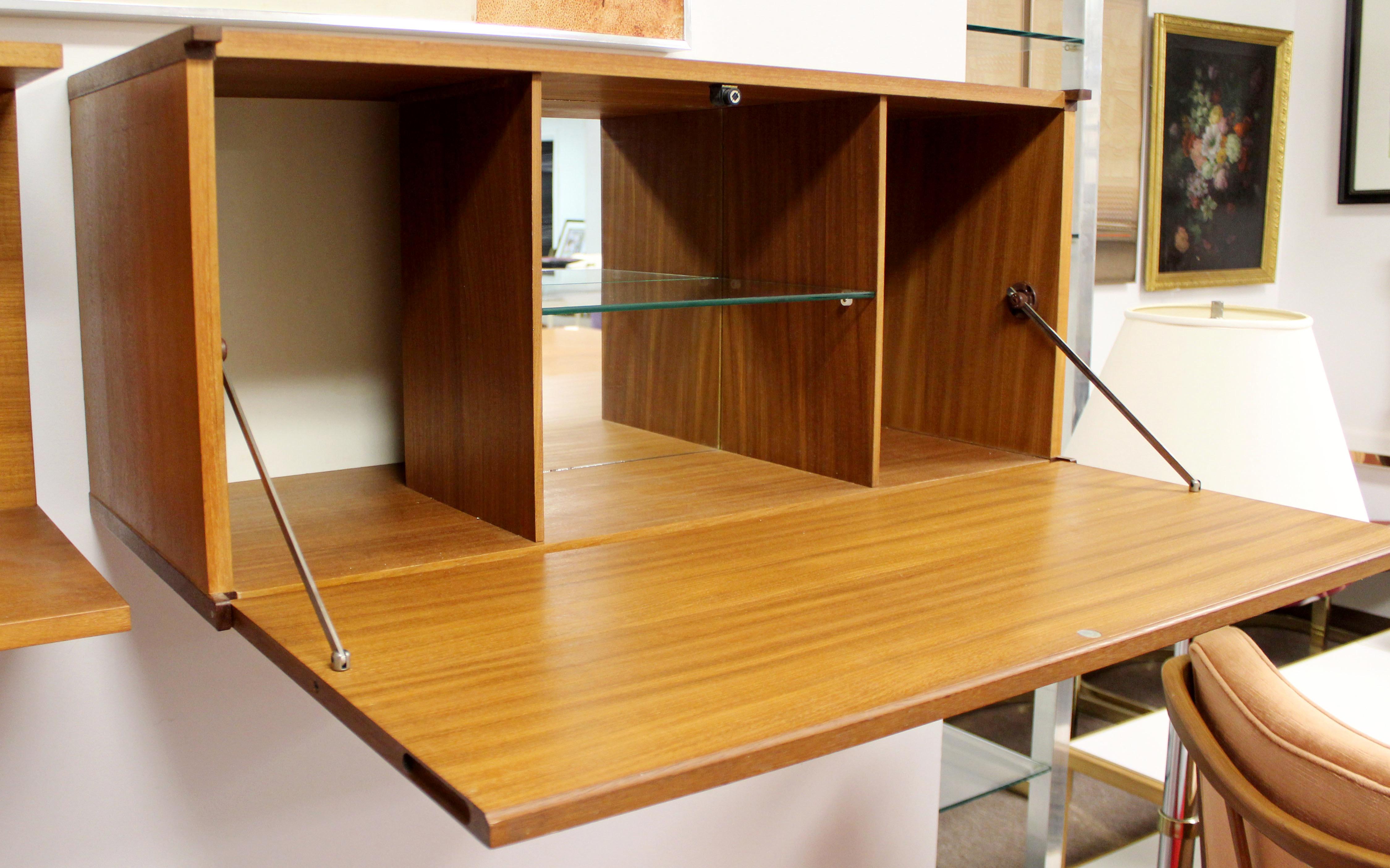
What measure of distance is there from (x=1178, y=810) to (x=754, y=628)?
97 centimetres

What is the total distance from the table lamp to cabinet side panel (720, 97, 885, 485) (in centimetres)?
46

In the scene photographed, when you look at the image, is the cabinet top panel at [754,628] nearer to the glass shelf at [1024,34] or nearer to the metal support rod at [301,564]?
the metal support rod at [301,564]

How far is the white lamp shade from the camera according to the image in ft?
5.28

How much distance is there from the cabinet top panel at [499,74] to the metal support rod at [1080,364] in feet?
0.81

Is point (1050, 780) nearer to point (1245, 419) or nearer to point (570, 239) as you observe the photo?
point (1245, 419)

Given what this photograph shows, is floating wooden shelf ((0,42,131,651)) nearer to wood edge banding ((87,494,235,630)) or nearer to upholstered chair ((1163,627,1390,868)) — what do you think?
wood edge banding ((87,494,235,630))

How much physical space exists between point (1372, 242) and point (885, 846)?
8.90 feet

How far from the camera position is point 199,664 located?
1426 mm

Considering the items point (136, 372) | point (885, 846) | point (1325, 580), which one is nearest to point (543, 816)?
point (136, 372)

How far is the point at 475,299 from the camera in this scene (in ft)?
4.05

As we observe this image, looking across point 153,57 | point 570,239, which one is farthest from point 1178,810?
point 153,57

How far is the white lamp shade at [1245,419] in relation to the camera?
161cm

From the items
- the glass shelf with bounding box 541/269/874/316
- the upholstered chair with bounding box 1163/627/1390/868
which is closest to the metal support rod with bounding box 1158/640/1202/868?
the upholstered chair with bounding box 1163/627/1390/868

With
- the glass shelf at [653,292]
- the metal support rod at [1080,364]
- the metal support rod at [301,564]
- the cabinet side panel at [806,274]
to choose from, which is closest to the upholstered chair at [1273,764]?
the metal support rod at [1080,364]
